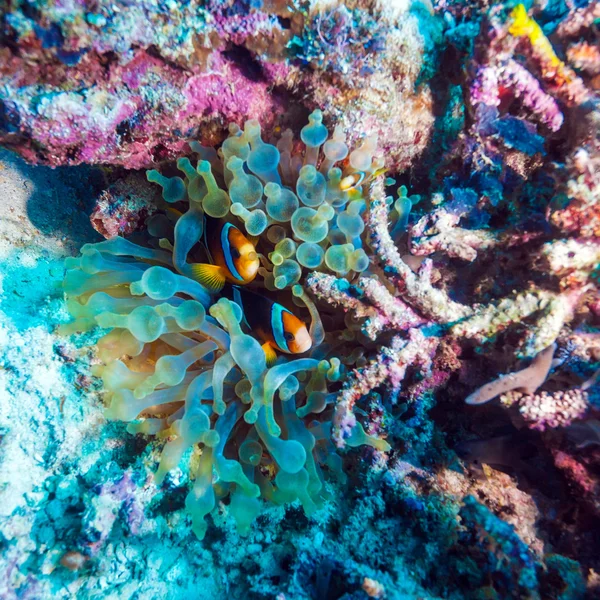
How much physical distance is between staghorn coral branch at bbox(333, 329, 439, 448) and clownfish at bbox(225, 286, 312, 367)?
0.35 m

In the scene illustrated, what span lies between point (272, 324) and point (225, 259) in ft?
1.49

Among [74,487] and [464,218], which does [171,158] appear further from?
[74,487]

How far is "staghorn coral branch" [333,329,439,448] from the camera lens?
1860 mm

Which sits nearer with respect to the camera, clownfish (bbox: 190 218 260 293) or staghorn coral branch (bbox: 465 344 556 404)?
staghorn coral branch (bbox: 465 344 556 404)

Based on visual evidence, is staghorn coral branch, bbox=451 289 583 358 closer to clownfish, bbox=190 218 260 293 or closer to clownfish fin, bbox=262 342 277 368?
clownfish fin, bbox=262 342 277 368

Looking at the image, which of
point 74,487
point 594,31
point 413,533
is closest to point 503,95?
point 594,31

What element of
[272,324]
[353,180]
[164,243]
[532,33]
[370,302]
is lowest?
[164,243]

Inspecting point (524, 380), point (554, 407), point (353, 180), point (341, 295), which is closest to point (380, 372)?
point (341, 295)

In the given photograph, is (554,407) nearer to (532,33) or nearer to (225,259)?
(532,33)

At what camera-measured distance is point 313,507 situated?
1908 mm

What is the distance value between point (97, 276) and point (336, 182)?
1.40 m

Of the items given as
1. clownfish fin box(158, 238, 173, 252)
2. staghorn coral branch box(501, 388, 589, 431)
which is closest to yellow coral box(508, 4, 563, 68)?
staghorn coral branch box(501, 388, 589, 431)

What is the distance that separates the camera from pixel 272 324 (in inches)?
83.6

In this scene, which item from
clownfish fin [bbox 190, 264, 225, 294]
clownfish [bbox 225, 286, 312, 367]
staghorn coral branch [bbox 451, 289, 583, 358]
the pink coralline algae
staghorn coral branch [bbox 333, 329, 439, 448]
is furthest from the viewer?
clownfish fin [bbox 190, 264, 225, 294]
